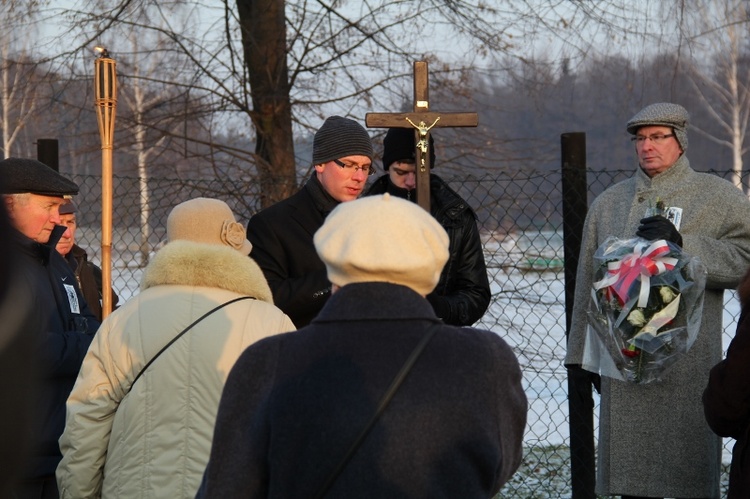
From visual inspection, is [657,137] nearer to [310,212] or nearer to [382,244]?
[310,212]

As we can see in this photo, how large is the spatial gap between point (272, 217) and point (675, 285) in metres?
1.82

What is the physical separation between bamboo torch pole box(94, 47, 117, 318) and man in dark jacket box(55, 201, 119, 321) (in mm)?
643

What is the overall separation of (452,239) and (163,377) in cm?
195

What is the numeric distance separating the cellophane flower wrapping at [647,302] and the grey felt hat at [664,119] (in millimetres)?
604

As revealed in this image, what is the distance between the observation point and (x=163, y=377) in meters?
3.50

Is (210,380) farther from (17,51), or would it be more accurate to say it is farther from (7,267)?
(17,51)

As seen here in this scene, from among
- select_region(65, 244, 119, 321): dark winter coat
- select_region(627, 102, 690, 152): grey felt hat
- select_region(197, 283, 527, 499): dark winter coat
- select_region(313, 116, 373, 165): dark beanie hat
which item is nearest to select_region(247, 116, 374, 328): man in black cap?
select_region(313, 116, 373, 165): dark beanie hat

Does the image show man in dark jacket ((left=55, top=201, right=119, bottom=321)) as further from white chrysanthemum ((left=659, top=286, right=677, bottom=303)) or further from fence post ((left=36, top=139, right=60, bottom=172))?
white chrysanthemum ((left=659, top=286, right=677, bottom=303))

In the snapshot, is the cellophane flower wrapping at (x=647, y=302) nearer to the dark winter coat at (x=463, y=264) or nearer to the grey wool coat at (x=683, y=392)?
the grey wool coat at (x=683, y=392)

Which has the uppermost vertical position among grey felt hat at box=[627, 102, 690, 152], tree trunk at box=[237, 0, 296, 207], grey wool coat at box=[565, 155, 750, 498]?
tree trunk at box=[237, 0, 296, 207]

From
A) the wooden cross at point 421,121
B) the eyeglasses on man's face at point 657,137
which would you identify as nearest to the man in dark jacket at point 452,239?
the wooden cross at point 421,121

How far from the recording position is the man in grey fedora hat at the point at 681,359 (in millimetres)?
4895

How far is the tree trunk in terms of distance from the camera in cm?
855

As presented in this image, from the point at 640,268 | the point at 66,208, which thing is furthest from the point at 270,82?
the point at 640,268
